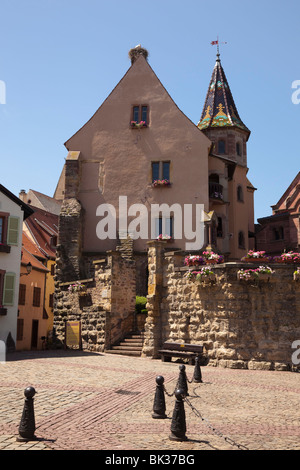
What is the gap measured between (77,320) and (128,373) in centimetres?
1035

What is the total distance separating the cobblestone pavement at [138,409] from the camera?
23.7 ft

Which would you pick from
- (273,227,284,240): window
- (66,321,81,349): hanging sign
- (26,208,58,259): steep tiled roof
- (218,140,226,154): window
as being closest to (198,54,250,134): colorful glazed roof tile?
(218,140,226,154): window

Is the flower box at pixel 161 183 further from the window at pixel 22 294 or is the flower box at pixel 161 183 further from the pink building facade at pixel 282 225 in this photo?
the pink building facade at pixel 282 225

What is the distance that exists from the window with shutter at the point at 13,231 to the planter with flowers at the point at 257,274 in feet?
41.8

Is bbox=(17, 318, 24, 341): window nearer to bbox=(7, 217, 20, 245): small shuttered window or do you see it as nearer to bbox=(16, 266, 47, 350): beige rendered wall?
bbox=(16, 266, 47, 350): beige rendered wall

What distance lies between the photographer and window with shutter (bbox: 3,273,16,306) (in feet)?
78.2

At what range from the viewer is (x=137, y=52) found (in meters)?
35.1

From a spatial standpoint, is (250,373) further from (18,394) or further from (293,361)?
(18,394)

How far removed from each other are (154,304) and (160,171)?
12693mm

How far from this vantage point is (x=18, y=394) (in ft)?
35.1

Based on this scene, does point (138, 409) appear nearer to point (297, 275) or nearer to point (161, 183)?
point (297, 275)

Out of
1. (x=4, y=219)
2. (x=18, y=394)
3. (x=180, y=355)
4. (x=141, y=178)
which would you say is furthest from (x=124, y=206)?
(x=18, y=394)

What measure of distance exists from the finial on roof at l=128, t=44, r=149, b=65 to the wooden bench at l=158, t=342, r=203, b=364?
23.7m

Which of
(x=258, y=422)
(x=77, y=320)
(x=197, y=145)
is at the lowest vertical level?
(x=258, y=422)
